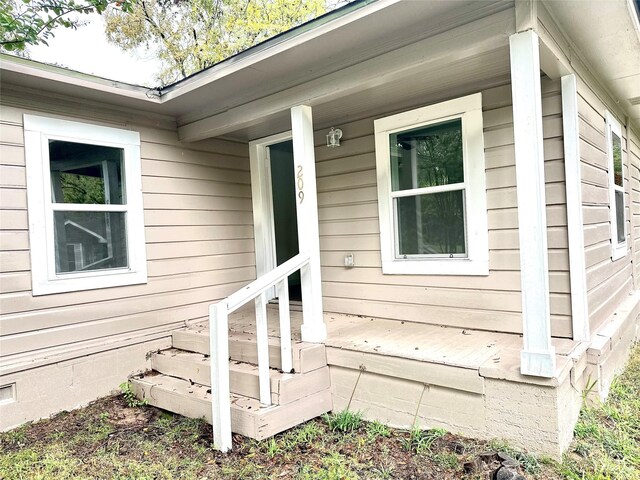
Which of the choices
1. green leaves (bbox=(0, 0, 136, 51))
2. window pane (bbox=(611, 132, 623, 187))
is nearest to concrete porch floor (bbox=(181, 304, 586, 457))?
window pane (bbox=(611, 132, 623, 187))

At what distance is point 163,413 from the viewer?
332 cm

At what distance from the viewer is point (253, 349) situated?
3.24 m

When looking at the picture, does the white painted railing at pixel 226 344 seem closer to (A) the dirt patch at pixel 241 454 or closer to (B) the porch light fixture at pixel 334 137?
(A) the dirt patch at pixel 241 454

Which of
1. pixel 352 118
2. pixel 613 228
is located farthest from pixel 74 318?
pixel 613 228

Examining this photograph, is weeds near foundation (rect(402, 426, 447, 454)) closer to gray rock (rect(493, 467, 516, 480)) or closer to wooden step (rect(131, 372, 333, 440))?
gray rock (rect(493, 467, 516, 480))

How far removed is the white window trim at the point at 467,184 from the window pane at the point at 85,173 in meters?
2.40

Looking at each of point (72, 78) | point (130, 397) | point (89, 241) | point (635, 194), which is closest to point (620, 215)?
point (635, 194)

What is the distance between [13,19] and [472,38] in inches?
139

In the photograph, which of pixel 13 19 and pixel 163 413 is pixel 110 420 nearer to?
pixel 163 413

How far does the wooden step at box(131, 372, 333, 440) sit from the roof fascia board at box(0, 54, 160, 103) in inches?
94.2

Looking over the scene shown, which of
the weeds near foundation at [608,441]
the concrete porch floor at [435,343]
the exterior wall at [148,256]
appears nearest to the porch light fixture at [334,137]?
the exterior wall at [148,256]

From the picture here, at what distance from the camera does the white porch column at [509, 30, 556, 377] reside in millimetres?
2295

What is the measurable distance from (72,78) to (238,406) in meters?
2.69

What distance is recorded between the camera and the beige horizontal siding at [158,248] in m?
3.13
